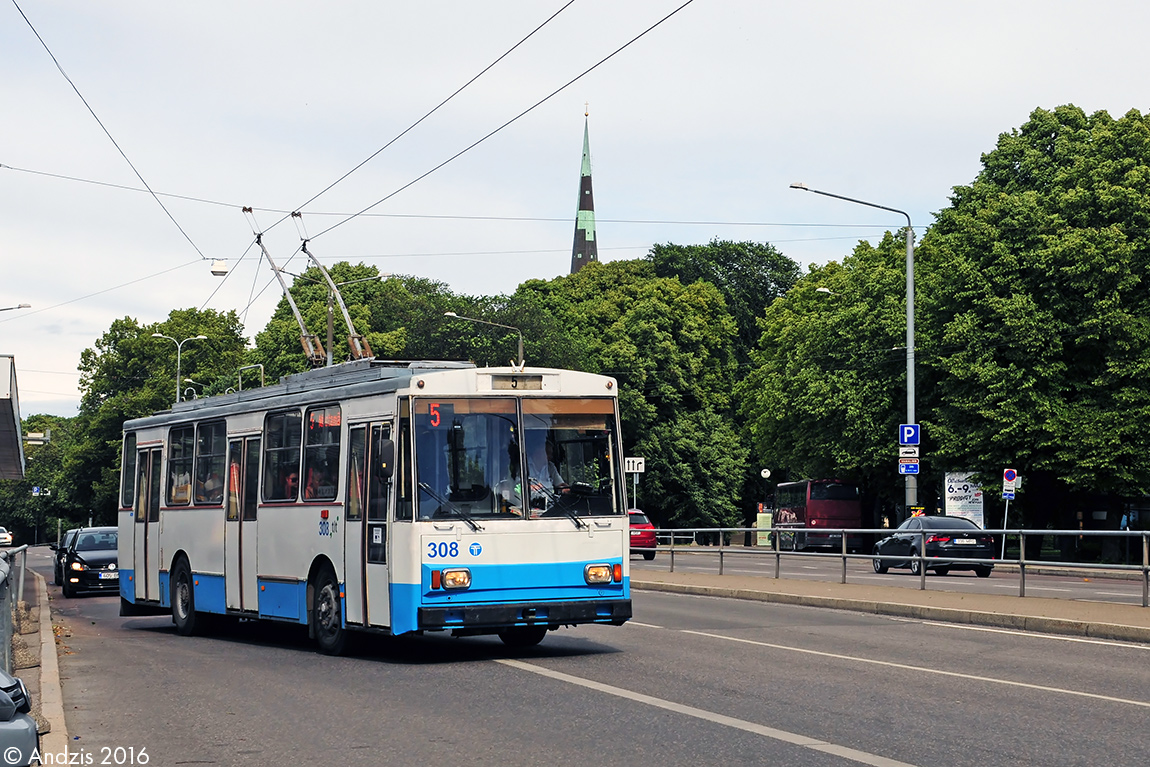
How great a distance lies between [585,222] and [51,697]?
10330 cm

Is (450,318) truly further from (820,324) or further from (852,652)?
(852,652)

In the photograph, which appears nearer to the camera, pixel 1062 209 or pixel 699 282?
pixel 1062 209

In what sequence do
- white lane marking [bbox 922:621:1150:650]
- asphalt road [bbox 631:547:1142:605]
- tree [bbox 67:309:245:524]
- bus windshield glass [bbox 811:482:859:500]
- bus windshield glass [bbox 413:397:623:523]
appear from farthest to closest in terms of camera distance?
tree [bbox 67:309:245:524] → bus windshield glass [bbox 811:482:859:500] → asphalt road [bbox 631:547:1142:605] → white lane marking [bbox 922:621:1150:650] → bus windshield glass [bbox 413:397:623:523]

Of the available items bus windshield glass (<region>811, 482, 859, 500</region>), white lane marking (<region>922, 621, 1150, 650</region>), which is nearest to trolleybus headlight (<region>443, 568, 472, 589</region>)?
white lane marking (<region>922, 621, 1150, 650</region>)

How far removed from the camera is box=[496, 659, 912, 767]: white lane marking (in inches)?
320

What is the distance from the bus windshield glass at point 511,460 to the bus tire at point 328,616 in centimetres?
198

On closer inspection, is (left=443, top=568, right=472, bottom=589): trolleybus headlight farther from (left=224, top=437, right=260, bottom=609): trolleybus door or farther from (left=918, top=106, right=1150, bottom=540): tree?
(left=918, top=106, right=1150, bottom=540): tree

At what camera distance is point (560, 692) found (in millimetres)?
11180

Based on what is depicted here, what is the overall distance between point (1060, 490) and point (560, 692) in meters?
36.7

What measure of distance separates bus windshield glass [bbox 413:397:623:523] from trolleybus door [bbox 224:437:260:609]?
161 inches

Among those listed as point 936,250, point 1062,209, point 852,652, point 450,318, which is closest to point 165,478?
point 852,652

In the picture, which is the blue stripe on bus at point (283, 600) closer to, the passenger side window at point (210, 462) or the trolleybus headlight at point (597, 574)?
the passenger side window at point (210, 462)

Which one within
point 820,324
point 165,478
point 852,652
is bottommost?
point 852,652

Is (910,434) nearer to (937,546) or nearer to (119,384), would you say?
(937,546)
